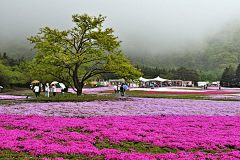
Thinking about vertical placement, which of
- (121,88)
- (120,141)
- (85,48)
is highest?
(85,48)

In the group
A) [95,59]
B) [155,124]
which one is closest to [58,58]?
[95,59]

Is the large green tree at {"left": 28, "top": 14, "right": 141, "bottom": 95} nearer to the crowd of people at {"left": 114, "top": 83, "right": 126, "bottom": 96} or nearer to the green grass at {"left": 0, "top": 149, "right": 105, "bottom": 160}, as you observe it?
the crowd of people at {"left": 114, "top": 83, "right": 126, "bottom": 96}

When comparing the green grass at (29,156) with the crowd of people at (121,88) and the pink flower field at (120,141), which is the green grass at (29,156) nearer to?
the pink flower field at (120,141)

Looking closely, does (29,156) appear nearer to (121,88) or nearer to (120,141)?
(120,141)

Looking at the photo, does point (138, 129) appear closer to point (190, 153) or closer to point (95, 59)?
point (190, 153)

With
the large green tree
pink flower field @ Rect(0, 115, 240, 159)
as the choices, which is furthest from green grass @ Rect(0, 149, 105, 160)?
the large green tree

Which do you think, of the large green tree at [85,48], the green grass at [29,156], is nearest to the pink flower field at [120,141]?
the green grass at [29,156]

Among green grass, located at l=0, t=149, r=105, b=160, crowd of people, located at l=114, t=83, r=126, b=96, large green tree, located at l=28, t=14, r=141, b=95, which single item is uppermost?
large green tree, located at l=28, t=14, r=141, b=95

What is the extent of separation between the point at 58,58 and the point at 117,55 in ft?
29.4

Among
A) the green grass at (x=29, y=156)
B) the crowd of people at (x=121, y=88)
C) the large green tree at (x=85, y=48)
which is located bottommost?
the green grass at (x=29, y=156)

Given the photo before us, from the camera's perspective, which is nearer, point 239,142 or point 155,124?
point 239,142

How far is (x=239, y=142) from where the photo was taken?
8.20m

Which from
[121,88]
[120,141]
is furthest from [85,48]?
[120,141]

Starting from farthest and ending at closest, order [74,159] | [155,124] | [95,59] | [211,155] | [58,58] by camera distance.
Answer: [95,59], [58,58], [155,124], [211,155], [74,159]
